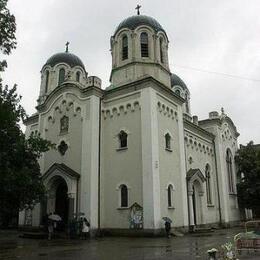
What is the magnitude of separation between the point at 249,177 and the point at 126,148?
17.2 metres

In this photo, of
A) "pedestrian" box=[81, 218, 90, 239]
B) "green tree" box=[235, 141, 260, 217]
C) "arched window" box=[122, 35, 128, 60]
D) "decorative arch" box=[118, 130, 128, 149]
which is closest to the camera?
"pedestrian" box=[81, 218, 90, 239]

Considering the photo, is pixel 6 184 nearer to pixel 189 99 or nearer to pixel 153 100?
pixel 153 100

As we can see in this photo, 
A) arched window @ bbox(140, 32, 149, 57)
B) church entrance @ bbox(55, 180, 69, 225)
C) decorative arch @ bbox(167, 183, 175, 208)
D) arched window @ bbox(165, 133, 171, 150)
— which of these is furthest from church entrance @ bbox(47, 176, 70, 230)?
arched window @ bbox(140, 32, 149, 57)

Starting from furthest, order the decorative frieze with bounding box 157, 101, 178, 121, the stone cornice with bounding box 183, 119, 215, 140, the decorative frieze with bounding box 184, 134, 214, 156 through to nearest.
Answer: the stone cornice with bounding box 183, 119, 215, 140 < the decorative frieze with bounding box 184, 134, 214, 156 < the decorative frieze with bounding box 157, 101, 178, 121

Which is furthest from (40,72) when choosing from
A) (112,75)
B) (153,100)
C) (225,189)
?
(225,189)

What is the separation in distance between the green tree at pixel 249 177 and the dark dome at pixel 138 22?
16.6 m

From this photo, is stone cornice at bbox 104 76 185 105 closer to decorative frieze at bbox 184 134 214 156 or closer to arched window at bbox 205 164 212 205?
decorative frieze at bbox 184 134 214 156

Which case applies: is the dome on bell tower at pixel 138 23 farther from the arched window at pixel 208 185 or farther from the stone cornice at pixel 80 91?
the arched window at pixel 208 185

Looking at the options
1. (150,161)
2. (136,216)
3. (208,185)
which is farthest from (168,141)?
(208,185)

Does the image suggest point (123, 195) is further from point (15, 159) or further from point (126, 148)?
point (15, 159)

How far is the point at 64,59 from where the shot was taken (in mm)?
33062

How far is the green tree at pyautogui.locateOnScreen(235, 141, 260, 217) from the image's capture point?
1369 inches

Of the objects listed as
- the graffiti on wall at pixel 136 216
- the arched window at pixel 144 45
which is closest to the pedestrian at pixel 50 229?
the graffiti on wall at pixel 136 216

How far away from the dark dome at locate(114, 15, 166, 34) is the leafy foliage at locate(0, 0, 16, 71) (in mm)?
16657
